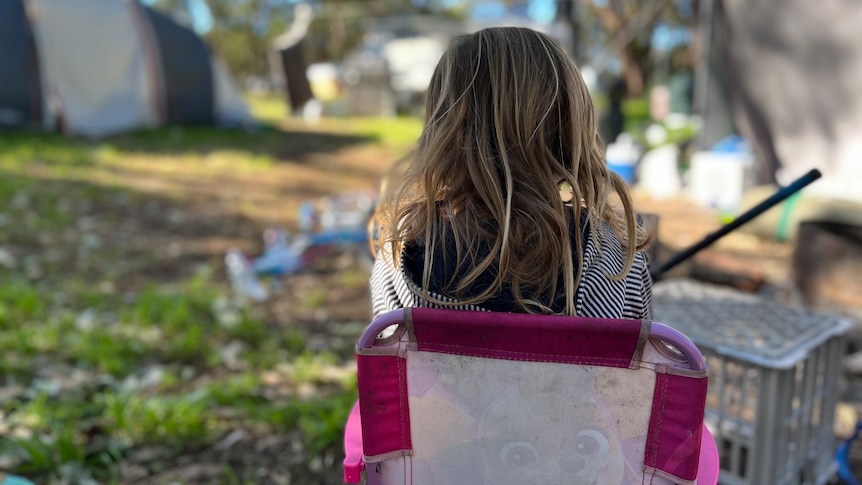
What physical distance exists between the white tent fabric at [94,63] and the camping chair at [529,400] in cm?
990

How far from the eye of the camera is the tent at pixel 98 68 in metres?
9.61

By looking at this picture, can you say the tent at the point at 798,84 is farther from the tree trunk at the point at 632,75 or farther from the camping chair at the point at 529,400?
the tree trunk at the point at 632,75

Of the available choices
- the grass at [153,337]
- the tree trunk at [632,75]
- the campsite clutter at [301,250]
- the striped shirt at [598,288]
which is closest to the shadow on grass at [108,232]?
the grass at [153,337]

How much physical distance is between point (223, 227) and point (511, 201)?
4.59 meters

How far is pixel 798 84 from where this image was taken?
496 centimetres

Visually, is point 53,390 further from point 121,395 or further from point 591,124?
point 591,124

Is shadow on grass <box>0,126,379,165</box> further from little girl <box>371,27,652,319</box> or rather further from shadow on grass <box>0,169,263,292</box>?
little girl <box>371,27,652,319</box>

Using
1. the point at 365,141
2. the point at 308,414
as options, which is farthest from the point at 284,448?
the point at 365,141

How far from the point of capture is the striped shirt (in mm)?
1346

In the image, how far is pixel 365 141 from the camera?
11125mm

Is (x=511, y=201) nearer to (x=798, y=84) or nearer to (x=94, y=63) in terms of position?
(x=798, y=84)

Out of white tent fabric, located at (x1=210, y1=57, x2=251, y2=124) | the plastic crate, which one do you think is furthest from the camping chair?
white tent fabric, located at (x1=210, y1=57, x2=251, y2=124)

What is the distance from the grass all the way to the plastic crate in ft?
4.13

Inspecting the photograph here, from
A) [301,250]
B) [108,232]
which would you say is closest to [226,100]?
[108,232]
